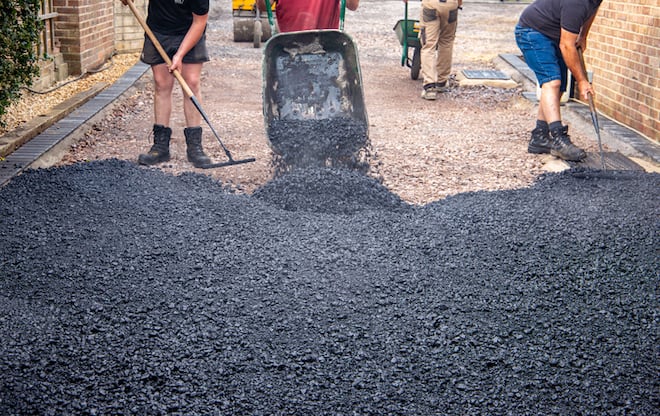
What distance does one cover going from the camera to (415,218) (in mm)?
4605

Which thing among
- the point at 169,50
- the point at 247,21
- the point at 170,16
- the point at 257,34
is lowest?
the point at 257,34

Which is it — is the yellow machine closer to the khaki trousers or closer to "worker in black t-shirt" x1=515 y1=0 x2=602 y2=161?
the khaki trousers

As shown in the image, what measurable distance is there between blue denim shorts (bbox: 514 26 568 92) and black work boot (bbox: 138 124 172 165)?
→ 130 inches

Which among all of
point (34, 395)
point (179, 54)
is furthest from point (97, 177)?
point (34, 395)

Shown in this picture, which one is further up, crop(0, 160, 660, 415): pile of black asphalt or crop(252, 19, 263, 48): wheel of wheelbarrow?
crop(252, 19, 263, 48): wheel of wheelbarrow

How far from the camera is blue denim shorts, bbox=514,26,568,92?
20.8ft

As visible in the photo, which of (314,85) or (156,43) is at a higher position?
(156,43)

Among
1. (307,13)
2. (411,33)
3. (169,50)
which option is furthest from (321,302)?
(411,33)

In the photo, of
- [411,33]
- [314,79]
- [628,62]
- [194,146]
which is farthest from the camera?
[411,33]

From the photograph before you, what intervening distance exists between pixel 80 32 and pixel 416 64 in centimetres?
474

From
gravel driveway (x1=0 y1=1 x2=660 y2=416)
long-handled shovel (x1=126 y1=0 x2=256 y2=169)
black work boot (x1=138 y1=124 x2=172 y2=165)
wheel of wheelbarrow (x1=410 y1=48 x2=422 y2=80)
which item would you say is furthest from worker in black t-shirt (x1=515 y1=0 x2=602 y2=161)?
wheel of wheelbarrow (x1=410 y1=48 x2=422 y2=80)

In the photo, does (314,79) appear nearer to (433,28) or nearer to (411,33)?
(433,28)

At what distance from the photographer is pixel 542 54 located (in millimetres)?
6371

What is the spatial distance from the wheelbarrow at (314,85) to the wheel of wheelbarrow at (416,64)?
4790 mm
